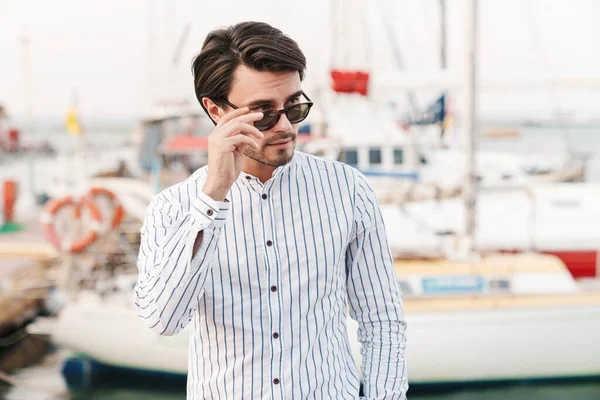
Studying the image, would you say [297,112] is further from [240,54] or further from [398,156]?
[398,156]

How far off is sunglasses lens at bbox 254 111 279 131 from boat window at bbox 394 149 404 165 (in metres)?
9.03

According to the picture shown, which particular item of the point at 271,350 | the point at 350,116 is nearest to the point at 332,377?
the point at 271,350

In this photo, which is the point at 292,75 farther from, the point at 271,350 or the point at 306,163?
the point at 271,350

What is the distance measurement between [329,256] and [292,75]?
35 centimetres

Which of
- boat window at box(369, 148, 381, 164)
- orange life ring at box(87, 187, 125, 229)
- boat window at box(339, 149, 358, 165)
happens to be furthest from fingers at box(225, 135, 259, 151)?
boat window at box(369, 148, 381, 164)

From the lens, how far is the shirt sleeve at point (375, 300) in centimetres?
129

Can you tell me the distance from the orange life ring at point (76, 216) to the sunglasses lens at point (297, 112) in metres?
6.98

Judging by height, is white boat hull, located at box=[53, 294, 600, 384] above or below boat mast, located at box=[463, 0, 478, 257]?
below

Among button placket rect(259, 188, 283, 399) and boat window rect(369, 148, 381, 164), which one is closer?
button placket rect(259, 188, 283, 399)

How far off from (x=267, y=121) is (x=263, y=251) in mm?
243

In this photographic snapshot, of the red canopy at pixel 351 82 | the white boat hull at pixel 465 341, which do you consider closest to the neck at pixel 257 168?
the white boat hull at pixel 465 341

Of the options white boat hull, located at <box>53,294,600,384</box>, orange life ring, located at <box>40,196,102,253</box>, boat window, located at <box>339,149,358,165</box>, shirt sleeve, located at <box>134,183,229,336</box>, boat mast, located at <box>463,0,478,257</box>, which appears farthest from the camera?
boat window, located at <box>339,149,358,165</box>

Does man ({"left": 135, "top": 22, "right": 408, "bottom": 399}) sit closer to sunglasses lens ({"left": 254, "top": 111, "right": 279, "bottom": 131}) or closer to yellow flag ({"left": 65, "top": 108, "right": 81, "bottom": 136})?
sunglasses lens ({"left": 254, "top": 111, "right": 279, "bottom": 131})

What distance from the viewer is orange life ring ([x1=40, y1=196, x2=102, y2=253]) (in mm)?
7680
